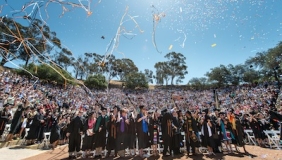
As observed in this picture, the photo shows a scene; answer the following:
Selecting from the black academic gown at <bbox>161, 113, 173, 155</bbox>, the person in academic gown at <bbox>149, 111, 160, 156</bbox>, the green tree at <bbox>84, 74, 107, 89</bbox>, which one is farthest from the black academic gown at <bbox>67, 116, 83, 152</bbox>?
the green tree at <bbox>84, 74, 107, 89</bbox>

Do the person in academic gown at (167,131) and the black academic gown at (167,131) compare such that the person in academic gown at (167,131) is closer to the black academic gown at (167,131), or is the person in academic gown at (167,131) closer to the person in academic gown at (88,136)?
the black academic gown at (167,131)

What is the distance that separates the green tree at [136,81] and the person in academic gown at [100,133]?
48911mm

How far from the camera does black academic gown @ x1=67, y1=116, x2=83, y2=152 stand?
7235 mm

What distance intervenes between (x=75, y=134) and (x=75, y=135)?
4 centimetres

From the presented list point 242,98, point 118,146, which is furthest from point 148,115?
point 242,98

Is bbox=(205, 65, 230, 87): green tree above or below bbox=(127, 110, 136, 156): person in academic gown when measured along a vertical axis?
above

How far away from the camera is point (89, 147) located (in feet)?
23.7

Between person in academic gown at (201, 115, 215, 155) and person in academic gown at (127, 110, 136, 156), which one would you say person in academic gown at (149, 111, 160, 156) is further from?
person in academic gown at (201, 115, 215, 155)

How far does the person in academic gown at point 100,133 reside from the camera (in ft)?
23.7

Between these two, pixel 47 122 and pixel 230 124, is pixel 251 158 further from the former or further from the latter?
pixel 47 122

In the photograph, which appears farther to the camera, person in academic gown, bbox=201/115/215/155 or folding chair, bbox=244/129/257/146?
folding chair, bbox=244/129/257/146

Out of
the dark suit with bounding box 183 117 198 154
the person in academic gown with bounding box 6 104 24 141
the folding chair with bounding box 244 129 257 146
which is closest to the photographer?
the dark suit with bounding box 183 117 198 154

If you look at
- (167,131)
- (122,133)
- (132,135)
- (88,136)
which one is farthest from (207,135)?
(88,136)

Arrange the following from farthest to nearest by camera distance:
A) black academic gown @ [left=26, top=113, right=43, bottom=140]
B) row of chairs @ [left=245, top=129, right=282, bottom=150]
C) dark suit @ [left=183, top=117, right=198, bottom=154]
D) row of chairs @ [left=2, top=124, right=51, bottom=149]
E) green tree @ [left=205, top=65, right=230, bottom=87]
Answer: green tree @ [left=205, top=65, right=230, bottom=87], black academic gown @ [left=26, top=113, right=43, bottom=140], row of chairs @ [left=245, top=129, right=282, bottom=150], row of chairs @ [left=2, top=124, right=51, bottom=149], dark suit @ [left=183, top=117, right=198, bottom=154]
